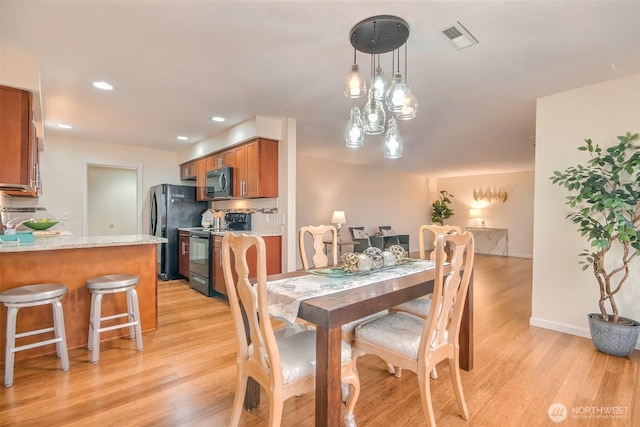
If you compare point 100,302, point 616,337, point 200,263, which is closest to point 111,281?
point 100,302

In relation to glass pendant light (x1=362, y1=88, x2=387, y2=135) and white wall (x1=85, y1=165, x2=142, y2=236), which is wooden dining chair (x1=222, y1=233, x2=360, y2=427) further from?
white wall (x1=85, y1=165, x2=142, y2=236)

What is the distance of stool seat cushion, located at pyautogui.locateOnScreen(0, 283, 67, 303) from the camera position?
2.03 meters

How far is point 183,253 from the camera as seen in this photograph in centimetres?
503

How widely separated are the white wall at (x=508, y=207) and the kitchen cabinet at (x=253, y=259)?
22.2ft

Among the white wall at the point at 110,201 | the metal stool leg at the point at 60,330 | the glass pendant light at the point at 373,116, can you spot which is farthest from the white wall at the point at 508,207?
the metal stool leg at the point at 60,330

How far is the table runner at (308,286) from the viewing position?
4.87ft

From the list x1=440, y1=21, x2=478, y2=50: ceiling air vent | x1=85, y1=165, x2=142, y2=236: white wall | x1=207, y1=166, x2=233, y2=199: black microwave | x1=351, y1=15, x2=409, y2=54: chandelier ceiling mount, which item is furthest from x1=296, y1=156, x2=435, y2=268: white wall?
x1=440, y1=21, x2=478, y2=50: ceiling air vent

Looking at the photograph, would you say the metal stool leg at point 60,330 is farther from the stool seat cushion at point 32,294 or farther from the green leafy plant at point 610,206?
the green leafy plant at point 610,206

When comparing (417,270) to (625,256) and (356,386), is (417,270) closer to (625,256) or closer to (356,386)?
(356,386)

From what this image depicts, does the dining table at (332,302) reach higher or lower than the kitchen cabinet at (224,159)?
lower

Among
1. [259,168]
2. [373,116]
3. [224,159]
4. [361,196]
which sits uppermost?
[224,159]

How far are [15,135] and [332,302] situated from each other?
2.82 m

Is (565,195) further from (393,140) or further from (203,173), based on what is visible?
(203,173)

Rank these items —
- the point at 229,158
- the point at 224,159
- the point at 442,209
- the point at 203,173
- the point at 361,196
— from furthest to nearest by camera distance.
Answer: the point at 442,209 → the point at 361,196 → the point at 203,173 → the point at 224,159 → the point at 229,158
